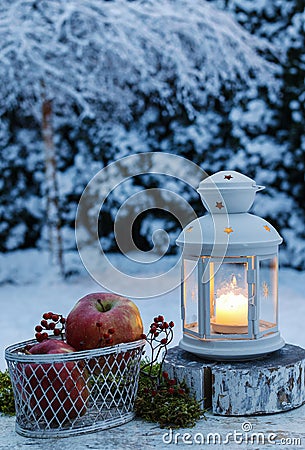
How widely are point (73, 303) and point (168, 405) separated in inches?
98.1

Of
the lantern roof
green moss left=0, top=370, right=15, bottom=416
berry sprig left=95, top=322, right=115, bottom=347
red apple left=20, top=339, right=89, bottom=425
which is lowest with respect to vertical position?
green moss left=0, top=370, right=15, bottom=416

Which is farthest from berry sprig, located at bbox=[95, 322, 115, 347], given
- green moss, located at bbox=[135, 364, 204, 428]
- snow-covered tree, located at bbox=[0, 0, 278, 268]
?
snow-covered tree, located at bbox=[0, 0, 278, 268]

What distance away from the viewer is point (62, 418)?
1.44 meters

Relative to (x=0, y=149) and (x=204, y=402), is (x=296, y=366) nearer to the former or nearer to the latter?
(x=204, y=402)

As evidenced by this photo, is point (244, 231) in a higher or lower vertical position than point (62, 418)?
higher

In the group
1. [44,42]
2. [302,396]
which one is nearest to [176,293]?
[44,42]

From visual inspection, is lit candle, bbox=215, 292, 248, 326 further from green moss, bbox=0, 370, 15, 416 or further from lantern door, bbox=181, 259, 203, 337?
green moss, bbox=0, 370, 15, 416

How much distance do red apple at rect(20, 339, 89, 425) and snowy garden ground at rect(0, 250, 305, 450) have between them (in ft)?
0.19

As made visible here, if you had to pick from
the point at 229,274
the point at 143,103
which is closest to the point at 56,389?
the point at 229,274

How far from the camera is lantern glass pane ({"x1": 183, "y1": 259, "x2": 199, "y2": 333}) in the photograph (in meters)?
1.68

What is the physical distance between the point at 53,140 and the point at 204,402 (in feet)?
10.0

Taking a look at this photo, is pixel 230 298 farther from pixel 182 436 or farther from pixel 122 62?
pixel 122 62
